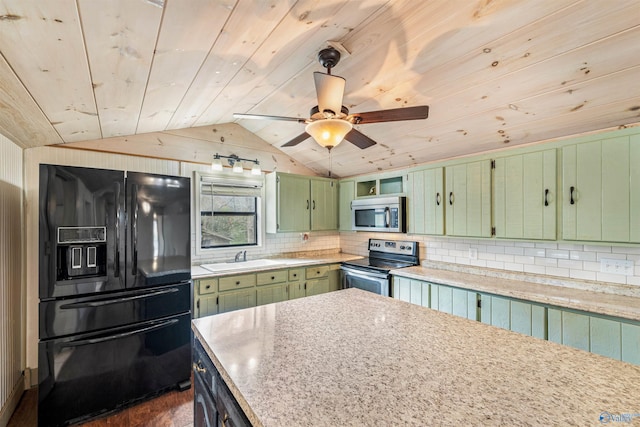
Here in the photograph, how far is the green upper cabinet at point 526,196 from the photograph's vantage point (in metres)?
2.42

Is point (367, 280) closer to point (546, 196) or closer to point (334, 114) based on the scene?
point (546, 196)

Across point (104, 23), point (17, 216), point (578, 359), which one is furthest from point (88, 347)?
point (578, 359)

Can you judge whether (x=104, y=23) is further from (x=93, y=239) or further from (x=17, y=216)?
(x=17, y=216)

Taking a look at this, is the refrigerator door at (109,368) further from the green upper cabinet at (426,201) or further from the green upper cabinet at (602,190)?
the green upper cabinet at (602,190)

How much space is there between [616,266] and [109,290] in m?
3.96

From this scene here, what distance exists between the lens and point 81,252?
211 cm

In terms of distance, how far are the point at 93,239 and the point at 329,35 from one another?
2182mm

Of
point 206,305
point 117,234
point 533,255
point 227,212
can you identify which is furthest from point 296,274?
point 533,255

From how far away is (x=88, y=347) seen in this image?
2119mm

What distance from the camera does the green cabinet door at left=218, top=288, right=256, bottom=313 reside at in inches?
117

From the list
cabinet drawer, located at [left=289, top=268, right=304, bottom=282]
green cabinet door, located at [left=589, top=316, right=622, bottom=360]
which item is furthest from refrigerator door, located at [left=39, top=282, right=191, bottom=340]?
green cabinet door, located at [left=589, top=316, right=622, bottom=360]

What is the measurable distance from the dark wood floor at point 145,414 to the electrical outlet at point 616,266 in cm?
346

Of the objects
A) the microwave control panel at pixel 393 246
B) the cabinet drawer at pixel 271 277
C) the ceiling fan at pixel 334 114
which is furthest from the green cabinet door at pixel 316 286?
the ceiling fan at pixel 334 114

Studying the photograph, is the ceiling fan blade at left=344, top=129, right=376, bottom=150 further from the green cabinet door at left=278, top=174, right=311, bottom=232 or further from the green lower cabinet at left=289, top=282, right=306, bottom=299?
the green lower cabinet at left=289, top=282, right=306, bottom=299
